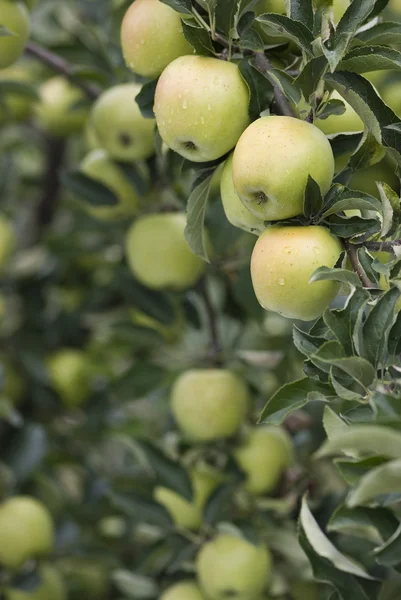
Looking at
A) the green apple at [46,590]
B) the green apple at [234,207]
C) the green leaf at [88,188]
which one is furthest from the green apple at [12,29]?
the green apple at [46,590]

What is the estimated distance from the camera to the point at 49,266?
1.63 meters

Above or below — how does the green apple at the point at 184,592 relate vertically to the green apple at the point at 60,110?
below

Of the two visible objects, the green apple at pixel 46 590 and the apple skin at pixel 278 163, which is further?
the green apple at pixel 46 590

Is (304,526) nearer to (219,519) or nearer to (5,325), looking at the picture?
(219,519)

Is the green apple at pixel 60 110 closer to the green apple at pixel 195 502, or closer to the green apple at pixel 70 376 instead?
the green apple at pixel 70 376

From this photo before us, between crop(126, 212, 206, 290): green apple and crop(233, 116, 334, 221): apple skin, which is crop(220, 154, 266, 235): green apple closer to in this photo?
crop(233, 116, 334, 221): apple skin

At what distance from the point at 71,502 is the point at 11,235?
534mm

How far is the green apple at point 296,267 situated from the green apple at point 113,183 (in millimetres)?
631

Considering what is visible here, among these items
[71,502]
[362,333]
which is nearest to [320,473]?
[71,502]

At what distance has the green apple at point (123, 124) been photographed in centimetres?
112

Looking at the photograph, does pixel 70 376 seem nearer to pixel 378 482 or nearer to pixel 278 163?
pixel 278 163

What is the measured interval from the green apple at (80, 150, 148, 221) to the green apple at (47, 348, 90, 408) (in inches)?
14.8

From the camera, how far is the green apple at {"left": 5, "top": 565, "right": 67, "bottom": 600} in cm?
129

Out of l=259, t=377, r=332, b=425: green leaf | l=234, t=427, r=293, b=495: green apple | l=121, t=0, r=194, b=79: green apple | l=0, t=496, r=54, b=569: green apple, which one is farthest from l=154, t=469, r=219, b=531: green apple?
l=121, t=0, r=194, b=79: green apple
